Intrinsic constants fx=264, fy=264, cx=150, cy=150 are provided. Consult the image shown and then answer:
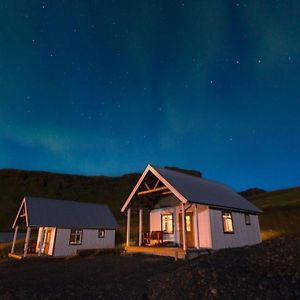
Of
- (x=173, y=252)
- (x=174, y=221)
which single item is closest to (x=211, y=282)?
(x=173, y=252)

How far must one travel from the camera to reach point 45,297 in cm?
857

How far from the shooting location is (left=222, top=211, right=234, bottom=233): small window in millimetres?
19356

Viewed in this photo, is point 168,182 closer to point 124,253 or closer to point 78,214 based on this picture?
point 124,253

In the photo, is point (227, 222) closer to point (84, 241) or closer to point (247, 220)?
point (247, 220)

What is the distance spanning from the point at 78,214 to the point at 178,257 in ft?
58.6

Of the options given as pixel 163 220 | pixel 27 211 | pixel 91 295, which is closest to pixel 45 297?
pixel 91 295

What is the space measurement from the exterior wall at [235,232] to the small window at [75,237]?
635 inches

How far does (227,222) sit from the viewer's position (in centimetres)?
1975

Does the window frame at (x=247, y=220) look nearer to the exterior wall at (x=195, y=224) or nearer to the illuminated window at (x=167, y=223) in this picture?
the exterior wall at (x=195, y=224)

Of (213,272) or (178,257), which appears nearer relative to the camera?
(213,272)

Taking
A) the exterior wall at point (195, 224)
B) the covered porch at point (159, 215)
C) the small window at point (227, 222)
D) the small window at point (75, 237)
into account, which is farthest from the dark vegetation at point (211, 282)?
the small window at point (75, 237)

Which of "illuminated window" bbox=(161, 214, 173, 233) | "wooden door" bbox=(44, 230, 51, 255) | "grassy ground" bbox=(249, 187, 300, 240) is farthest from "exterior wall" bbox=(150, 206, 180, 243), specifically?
"grassy ground" bbox=(249, 187, 300, 240)

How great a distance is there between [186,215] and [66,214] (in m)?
15.1

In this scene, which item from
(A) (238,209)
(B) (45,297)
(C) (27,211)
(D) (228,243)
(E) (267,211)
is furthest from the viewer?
(E) (267,211)
